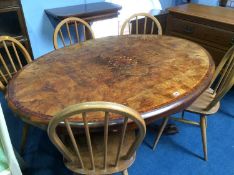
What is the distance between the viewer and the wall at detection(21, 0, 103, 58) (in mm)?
2543

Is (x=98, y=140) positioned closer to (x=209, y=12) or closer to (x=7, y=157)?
(x=7, y=157)

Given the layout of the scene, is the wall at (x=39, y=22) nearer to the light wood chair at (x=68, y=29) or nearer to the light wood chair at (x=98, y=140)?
the light wood chair at (x=68, y=29)

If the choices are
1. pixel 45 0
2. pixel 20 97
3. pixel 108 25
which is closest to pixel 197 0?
pixel 108 25

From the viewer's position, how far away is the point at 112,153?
1224mm

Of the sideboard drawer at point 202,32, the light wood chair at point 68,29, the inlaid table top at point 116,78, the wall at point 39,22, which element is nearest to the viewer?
the inlaid table top at point 116,78

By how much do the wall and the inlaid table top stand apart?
3.62ft

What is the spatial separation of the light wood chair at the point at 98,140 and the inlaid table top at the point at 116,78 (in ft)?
0.27

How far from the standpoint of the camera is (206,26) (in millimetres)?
2264

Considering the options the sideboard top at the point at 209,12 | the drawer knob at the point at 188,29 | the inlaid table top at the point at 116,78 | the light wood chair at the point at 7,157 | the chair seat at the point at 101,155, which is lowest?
the chair seat at the point at 101,155

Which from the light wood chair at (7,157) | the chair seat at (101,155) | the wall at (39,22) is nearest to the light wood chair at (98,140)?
the chair seat at (101,155)

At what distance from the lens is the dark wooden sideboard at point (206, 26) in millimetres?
2140

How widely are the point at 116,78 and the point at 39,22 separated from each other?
1765 mm

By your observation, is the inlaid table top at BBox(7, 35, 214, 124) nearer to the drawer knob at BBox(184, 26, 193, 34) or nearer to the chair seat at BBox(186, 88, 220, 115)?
the chair seat at BBox(186, 88, 220, 115)

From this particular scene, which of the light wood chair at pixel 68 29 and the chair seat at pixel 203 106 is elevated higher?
the light wood chair at pixel 68 29
